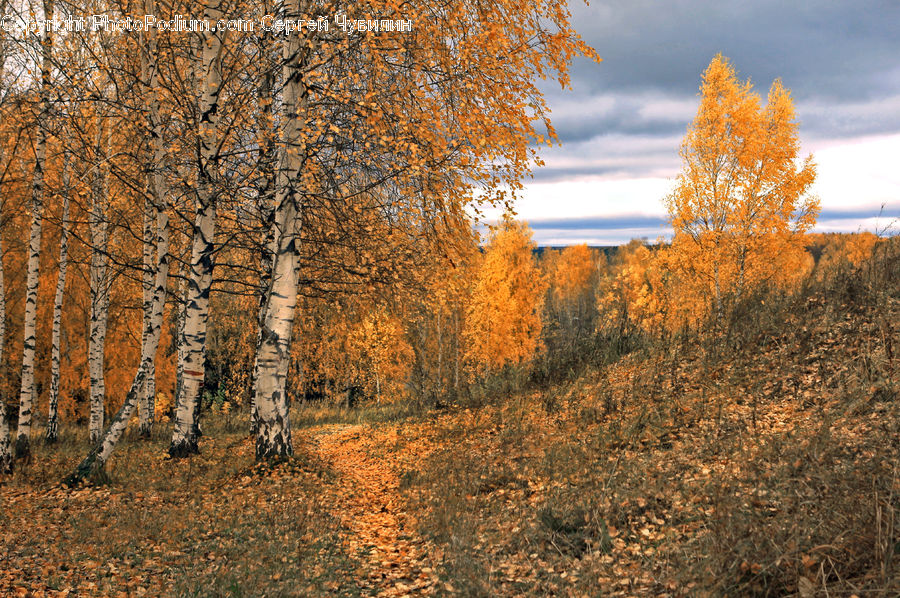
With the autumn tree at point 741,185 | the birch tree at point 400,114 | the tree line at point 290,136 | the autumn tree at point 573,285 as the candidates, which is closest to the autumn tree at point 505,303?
the autumn tree at point 741,185

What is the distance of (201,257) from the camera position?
9.38m

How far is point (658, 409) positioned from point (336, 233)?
317 inches

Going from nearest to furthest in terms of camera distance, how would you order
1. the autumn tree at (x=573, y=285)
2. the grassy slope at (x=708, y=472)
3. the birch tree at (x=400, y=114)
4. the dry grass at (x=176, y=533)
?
the grassy slope at (x=708, y=472) < the dry grass at (x=176, y=533) < the birch tree at (x=400, y=114) < the autumn tree at (x=573, y=285)

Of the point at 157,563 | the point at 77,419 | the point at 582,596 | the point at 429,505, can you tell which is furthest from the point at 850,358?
the point at 77,419

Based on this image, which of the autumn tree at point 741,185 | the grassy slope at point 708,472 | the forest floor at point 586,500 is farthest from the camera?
the autumn tree at point 741,185

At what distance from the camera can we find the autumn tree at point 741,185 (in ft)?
64.7

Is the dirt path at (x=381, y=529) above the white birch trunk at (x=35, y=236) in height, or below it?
below

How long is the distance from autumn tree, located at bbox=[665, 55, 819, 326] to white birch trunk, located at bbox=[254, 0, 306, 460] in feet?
55.5

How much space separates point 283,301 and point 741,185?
18913mm

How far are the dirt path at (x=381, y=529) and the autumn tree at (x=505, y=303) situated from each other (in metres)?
15.4

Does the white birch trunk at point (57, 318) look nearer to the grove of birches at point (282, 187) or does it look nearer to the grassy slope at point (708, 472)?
the grove of birches at point (282, 187)

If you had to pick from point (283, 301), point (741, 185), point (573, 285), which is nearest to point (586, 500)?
point (283, 301)

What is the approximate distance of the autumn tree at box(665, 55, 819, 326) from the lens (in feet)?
64.7

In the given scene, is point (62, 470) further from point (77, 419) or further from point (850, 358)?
point (77, 419)
